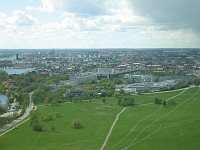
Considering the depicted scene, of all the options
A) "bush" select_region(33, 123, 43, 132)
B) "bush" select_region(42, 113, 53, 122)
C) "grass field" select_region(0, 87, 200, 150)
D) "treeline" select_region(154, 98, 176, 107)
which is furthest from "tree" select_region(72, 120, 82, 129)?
"treeline" select_region(154, 98, 176, 107)

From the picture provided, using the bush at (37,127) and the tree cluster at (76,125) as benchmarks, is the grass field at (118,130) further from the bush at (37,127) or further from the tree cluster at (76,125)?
the bush at (37,127)

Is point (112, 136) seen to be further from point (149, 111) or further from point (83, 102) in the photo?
point (83, 102)

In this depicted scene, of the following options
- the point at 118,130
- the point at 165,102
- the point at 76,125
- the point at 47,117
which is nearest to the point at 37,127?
the point at 76,125

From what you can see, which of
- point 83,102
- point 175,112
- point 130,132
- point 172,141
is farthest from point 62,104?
point 172,141

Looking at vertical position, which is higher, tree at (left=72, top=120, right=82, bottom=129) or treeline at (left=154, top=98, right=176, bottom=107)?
treeline at (left=154, top=98, right=176, bottom=107)

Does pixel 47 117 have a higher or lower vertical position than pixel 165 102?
lower

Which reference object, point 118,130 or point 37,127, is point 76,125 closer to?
point 37,127

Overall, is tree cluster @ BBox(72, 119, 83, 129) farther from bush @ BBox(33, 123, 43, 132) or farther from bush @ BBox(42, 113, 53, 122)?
bush @ BBox(42, 113, 53, 122)

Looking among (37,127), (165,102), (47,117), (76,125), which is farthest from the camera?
(165,102)

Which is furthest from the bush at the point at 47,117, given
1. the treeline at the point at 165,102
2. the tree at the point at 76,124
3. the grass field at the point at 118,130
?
the treeline at the point at 165,102

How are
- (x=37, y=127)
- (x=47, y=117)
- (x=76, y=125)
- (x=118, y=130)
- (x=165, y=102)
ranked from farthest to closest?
1. (x=165, y=102)
2. (x=47, y=117)
3. (x=76, y=125)
4. (x=37, y=127)
5. (x=118, y=130)
